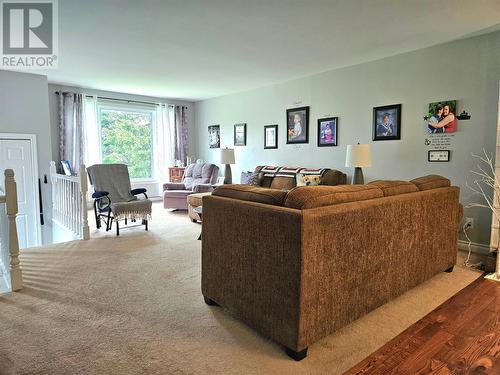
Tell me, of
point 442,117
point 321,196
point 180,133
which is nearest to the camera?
point 321,196

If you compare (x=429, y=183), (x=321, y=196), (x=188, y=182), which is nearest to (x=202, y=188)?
(x=188, y=182)

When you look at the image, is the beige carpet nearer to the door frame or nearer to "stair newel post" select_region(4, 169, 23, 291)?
"stair newel post" select_region(4, 169, 23, 291)

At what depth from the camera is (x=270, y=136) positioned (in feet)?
19.5

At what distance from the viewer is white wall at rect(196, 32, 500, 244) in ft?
11.3

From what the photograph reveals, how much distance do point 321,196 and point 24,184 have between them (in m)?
5.31

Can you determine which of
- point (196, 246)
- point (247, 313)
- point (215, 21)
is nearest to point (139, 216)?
point (196, 246)

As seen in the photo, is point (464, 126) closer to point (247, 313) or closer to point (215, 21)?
point (215, 21)

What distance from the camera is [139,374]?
1545 mm

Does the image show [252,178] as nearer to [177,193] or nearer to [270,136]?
[270,136]

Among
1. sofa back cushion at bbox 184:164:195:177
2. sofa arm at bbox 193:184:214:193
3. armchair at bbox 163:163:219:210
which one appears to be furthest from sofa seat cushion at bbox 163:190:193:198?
sofa back cushion at bbox 184:164:195:177

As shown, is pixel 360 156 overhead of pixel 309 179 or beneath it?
overhead

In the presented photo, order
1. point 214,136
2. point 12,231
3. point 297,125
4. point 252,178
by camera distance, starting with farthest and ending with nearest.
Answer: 1. point 214,136
2. point 252,178
3. point 297,125
4. point 12,231

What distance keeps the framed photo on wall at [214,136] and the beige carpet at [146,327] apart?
174 inches

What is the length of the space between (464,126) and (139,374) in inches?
154
